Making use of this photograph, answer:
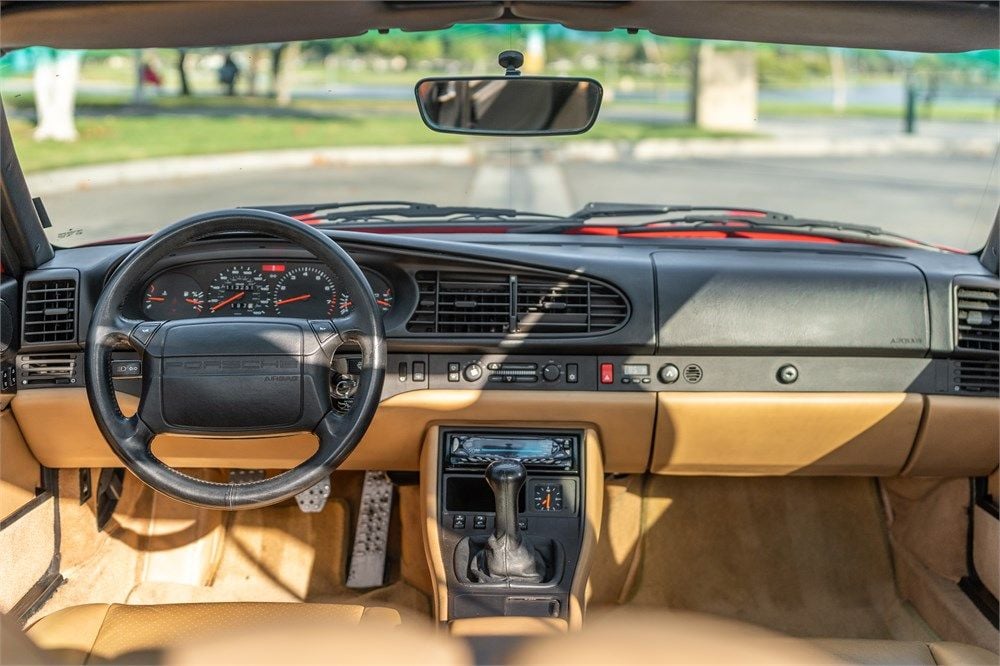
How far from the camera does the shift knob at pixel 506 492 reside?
3078 mm

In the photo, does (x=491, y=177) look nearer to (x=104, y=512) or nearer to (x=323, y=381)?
(x=104, y=512)

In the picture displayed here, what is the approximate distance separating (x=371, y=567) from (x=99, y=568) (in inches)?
38.0

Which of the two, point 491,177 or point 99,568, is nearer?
point 99,568

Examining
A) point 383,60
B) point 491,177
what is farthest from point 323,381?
point 383,60

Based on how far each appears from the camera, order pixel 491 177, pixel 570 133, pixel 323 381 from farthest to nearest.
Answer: pixel 491 177, pixel 570 133, pixel 323 381

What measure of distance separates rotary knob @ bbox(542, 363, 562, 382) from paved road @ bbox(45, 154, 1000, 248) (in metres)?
0.60

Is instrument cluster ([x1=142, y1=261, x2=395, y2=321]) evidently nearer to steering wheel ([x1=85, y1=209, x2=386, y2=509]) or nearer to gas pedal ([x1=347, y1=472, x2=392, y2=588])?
steering wheel ([x1=85, y1=209, x2=386, y2=509])

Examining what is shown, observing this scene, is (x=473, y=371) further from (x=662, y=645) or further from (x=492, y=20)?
(x=662, y=645)

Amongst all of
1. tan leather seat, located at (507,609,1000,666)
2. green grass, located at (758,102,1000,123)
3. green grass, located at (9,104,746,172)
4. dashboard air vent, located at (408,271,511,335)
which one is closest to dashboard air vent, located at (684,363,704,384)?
dashboard air vent, located at (408,271,511,335)

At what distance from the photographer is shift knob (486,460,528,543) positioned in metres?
3.08

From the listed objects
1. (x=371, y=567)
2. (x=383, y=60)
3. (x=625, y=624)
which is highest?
(x=383, y=60)

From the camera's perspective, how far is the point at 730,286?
3.32m

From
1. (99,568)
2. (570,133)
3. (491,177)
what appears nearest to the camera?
(570,133)

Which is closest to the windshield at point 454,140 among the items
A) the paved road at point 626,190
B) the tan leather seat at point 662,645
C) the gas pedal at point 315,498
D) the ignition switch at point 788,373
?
the paved road at point 626,190
